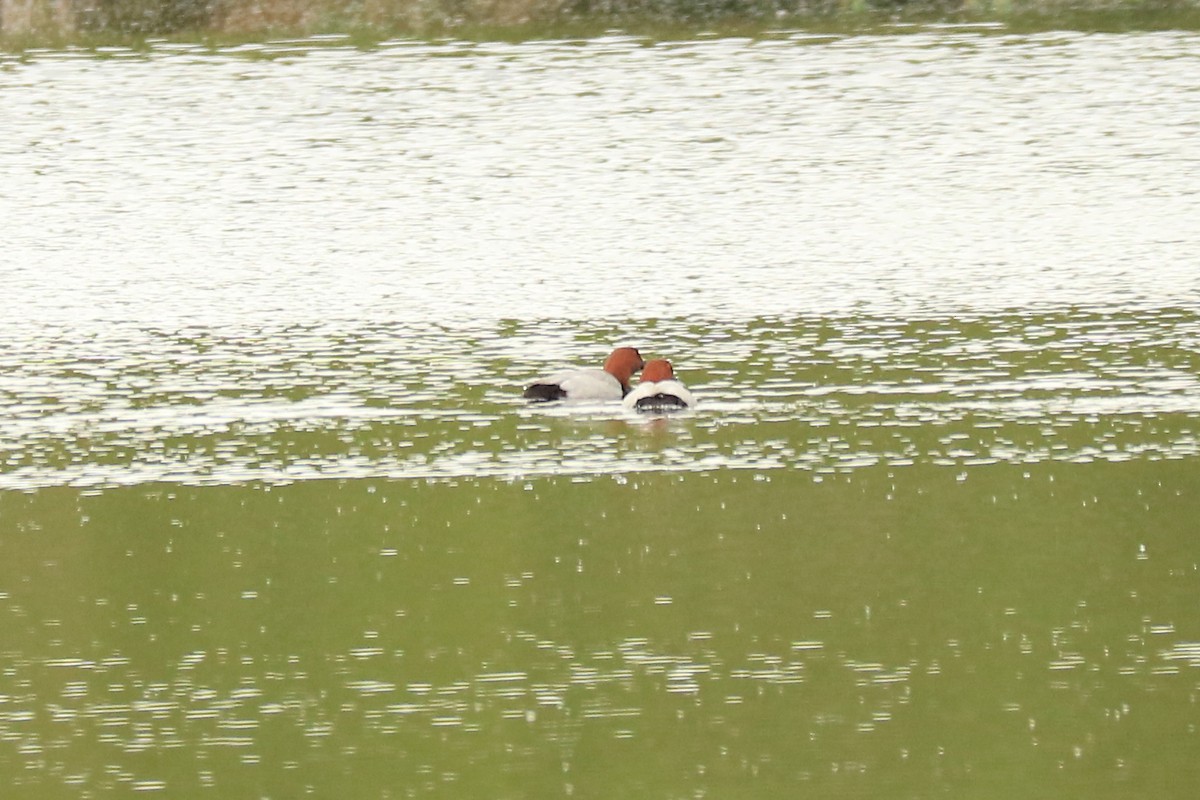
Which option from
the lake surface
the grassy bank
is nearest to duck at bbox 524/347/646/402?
the lake surface

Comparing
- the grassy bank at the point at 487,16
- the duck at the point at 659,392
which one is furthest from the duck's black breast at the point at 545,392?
the grassy bank at the point at 487,16

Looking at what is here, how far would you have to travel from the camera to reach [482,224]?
19016 millimetres

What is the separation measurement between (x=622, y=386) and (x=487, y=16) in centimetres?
1711

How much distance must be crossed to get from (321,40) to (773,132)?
7.49 meters

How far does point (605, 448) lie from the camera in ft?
39.0

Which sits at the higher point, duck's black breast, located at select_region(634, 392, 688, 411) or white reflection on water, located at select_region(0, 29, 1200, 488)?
duck's black breast, located at select_region(634, 392, 688, 411)

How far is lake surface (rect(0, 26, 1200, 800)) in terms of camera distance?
7.50 meters

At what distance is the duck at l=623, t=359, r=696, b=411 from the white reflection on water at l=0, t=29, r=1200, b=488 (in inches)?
5.1

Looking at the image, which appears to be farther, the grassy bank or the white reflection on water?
the grassy bank

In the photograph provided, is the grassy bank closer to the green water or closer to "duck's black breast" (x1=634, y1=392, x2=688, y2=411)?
"duck's black breast" (x1=634, y1=392, x2=688, y2=411)

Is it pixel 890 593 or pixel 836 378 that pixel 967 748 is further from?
pixel 836 378

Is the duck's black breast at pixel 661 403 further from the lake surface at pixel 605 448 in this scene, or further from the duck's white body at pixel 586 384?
the duck's white body at pixel 586 384

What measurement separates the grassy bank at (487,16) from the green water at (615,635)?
1810 cm

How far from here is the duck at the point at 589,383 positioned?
1268cm
